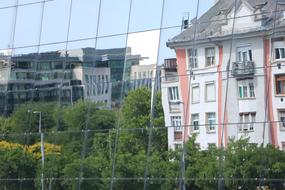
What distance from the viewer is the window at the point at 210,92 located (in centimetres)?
1491

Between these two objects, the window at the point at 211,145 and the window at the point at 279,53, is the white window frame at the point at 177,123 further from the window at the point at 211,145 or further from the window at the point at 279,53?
the window at the point at 279,53

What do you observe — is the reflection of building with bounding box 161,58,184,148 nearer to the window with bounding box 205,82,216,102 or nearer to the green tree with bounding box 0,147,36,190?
the window with bounding box 205,82,216,102

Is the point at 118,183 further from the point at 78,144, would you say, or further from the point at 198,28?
the point at 198,28

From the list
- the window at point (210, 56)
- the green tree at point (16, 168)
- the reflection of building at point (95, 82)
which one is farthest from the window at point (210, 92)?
the green tree at point (16, 168)

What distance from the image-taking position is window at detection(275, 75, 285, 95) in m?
14.1

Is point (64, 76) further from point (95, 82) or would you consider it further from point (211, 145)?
point (211, 145)

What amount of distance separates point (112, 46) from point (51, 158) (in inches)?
96.9

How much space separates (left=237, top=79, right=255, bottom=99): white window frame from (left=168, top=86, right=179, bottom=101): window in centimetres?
133

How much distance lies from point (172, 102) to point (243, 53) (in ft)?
5.47

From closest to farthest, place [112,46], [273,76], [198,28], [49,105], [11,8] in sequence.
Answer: [273,76] → [198,28] → [112,46] → [49,105] → [11,8]

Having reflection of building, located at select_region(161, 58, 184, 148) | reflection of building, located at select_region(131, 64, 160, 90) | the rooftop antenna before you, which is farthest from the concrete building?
the rooftop antenna

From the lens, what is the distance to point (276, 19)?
1432cm

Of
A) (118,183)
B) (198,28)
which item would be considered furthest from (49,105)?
(198,28)

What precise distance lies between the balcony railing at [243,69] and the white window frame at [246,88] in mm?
109
